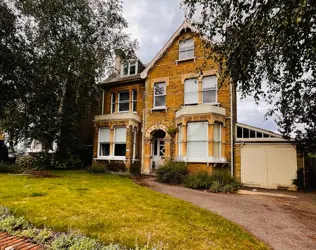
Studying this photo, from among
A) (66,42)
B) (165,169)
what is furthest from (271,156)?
(66,42)

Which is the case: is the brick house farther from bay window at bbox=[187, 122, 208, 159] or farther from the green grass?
the green grass

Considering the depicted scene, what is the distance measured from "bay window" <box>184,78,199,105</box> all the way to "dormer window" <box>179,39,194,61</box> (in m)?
1.98

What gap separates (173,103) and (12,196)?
11762mm

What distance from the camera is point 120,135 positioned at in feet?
56.7

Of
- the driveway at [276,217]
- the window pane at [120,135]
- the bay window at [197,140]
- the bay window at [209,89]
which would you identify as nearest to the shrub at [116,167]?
the window pane at [120,135]

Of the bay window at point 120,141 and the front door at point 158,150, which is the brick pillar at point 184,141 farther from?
the bay window at point 120,141

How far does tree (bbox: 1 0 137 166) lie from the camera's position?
15.0 m

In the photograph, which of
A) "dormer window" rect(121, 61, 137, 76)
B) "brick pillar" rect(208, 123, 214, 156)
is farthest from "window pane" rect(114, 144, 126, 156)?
"brick pillar" rect(208, 123, 214, 156)

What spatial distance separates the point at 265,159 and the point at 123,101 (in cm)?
1207

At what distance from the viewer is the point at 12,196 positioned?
6.67 meters

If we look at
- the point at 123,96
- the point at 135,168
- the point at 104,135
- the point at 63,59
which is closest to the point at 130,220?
the point at 135,168

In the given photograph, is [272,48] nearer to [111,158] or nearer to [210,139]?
[210,139]

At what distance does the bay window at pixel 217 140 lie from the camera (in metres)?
13.9

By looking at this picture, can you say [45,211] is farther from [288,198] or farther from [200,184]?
[288,198]
